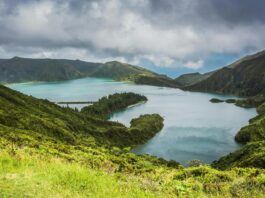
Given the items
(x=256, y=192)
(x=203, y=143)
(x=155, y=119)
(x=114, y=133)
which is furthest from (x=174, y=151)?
(x=256, y=192)

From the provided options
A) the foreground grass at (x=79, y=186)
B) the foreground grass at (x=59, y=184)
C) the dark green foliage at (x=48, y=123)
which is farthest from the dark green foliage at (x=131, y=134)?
the foreground grass at (x=59, y=184)

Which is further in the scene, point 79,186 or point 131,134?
point 131,134

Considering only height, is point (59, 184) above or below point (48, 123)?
above

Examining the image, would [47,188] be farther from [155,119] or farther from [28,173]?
[155,119]

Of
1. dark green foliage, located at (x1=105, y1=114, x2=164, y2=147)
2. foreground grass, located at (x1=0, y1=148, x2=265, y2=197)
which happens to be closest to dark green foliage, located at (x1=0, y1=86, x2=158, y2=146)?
dark green foliage, located at (x1=105, y1=114, x2=164, y2=147)

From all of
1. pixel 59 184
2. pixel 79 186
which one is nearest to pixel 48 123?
pixel 59 184

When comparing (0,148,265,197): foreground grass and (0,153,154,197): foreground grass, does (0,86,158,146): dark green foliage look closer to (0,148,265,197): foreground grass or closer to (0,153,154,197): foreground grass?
(0,148,265,197): foreground grass

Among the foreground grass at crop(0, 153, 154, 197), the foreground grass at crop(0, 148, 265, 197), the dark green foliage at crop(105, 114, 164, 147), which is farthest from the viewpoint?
the dark green foliage at crop(105, 114, 164, 147)

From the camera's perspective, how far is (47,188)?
39.1 feet

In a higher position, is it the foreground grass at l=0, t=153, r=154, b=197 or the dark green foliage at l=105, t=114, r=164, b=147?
the foreground grass at l=0, t=153, r=154, b=197

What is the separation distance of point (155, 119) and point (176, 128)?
1846 centimetres

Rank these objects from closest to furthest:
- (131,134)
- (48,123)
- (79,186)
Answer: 1. (79,186)
2. (48,123)
3. (131,134)

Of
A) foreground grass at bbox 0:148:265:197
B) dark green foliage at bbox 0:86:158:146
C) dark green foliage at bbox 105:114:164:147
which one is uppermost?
foreground grass at bbox 0:148:265:197

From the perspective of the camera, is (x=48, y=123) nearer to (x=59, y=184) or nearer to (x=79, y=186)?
(x=59, y=184)
